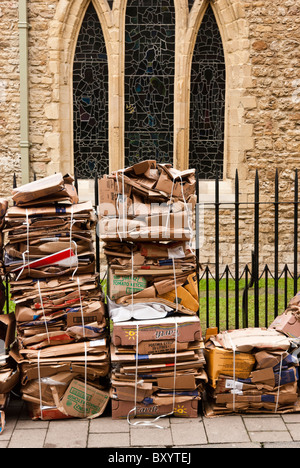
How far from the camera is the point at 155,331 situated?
4172 millimetres

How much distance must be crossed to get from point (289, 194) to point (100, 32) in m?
4.37

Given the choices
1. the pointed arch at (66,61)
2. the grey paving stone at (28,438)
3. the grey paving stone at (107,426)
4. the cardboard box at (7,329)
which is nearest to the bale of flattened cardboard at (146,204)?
the cardboard box at (7,329)

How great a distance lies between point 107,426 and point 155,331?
76 centimetres

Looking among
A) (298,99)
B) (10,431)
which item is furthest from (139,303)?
(298,99)

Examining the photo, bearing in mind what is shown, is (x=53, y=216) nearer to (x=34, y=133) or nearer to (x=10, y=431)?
(x=10, y=431)

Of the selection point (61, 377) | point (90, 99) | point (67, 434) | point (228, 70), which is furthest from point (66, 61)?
point (67, 434)

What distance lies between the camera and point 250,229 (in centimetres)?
1003

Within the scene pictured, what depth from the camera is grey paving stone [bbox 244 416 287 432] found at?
159 inches

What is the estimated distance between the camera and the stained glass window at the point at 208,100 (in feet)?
33.0

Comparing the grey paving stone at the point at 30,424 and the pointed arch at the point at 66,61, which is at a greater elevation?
the pointed arch at the point at 66,61

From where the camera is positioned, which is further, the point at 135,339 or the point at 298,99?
the point at 298,99

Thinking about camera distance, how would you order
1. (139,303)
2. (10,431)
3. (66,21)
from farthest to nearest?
(66,21) < (139,303) < (10,431)

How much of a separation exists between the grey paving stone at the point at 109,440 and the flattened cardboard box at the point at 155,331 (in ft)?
2.07

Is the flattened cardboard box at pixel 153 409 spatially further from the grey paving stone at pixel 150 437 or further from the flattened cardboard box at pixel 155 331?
the flattened cardboard box at pixel 155 331
